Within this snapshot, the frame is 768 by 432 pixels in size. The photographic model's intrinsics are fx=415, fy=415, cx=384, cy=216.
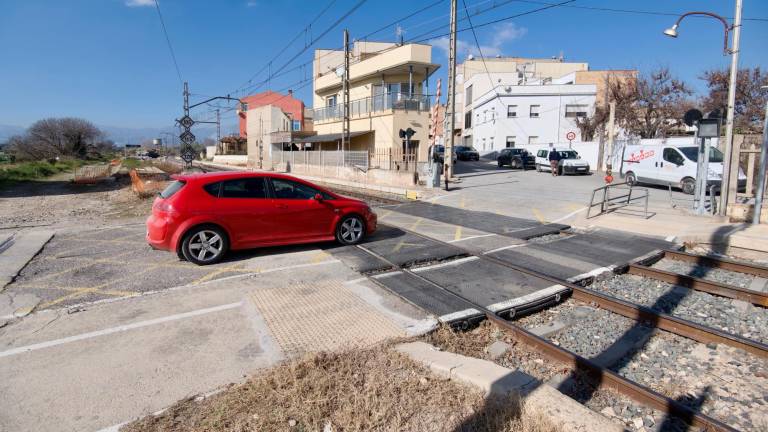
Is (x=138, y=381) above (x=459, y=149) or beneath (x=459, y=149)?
beneath

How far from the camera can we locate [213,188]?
7.10 meters

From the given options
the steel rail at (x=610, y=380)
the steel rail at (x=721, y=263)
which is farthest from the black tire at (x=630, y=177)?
the steel rail at (x=610, y=380)

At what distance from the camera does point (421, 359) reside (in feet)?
12.6

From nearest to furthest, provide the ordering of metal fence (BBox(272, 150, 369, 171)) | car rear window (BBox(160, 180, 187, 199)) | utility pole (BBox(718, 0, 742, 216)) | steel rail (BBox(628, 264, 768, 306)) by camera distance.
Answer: steel rail (BBox(628, 264, 768, 306)), car rear window (BBox(160, 180, 187, 199)), utility pole (BBox(718, 0, 742, 216)), metal fence (BBox(272, 150, 369, 171))

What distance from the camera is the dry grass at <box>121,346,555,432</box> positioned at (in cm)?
290

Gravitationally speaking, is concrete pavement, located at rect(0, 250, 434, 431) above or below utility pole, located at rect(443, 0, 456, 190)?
below

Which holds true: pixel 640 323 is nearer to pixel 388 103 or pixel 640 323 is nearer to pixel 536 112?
pixel 388 103

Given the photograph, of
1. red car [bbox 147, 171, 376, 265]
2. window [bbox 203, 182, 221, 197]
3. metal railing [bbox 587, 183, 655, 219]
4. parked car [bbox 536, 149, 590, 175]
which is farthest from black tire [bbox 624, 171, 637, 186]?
window [bbox 203, 182, 221, 197]

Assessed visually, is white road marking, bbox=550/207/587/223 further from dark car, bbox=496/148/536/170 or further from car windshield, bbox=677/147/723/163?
dark car, bbox=496/148/536/170

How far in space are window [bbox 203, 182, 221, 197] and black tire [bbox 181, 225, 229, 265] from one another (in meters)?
0.56

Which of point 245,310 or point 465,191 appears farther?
point 465,191

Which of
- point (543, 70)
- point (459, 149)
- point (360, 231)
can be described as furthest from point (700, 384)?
point (543, 70)

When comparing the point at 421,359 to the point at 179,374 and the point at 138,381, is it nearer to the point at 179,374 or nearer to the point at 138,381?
the point at 179,374

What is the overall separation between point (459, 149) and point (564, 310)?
4346 centimetres
